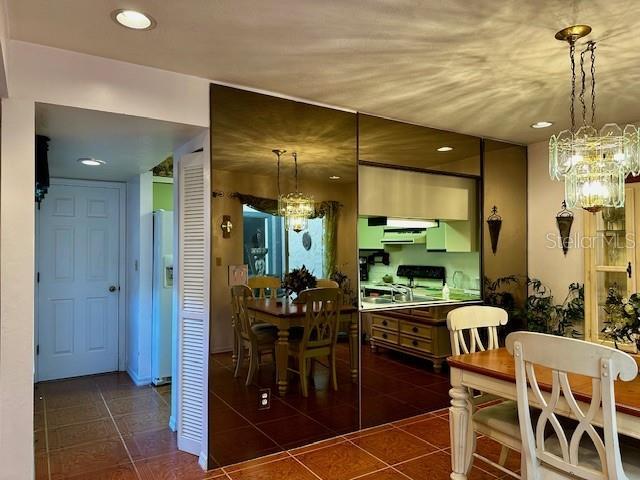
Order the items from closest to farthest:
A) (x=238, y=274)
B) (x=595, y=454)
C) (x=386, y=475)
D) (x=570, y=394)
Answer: (x=570, y=394) < (x=595, y=454) < (x=386, y=475) < (x=238, y=274)

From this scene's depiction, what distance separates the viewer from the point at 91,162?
3.86 metres

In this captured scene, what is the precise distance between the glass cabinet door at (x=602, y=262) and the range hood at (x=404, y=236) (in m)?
1.48

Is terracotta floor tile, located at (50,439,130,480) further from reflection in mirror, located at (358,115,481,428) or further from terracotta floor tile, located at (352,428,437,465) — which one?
reflection in mirror, located at (358,115,481,428)

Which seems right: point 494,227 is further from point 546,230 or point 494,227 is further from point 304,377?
point 304,377

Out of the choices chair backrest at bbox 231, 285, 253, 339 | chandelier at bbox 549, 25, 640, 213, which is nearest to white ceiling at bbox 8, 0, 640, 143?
chandelier at bbox 549, 25, 640, 213

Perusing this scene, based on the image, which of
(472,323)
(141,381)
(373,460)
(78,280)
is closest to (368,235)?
(472,323)

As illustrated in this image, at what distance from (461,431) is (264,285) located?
4.97 ft

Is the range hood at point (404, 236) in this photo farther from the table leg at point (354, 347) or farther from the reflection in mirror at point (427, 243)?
the table leg at point (354, 347)

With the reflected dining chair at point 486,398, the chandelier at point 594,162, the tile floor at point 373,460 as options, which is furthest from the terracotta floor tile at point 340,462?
the chandelier at point 594,162

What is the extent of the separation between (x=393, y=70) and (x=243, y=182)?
117 centimetres

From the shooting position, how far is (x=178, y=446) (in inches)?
122

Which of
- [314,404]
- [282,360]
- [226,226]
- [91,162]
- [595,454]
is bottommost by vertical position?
[314,404]

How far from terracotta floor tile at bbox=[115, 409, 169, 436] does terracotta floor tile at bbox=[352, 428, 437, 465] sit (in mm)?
1528

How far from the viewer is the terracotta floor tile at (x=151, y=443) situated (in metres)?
3.04
